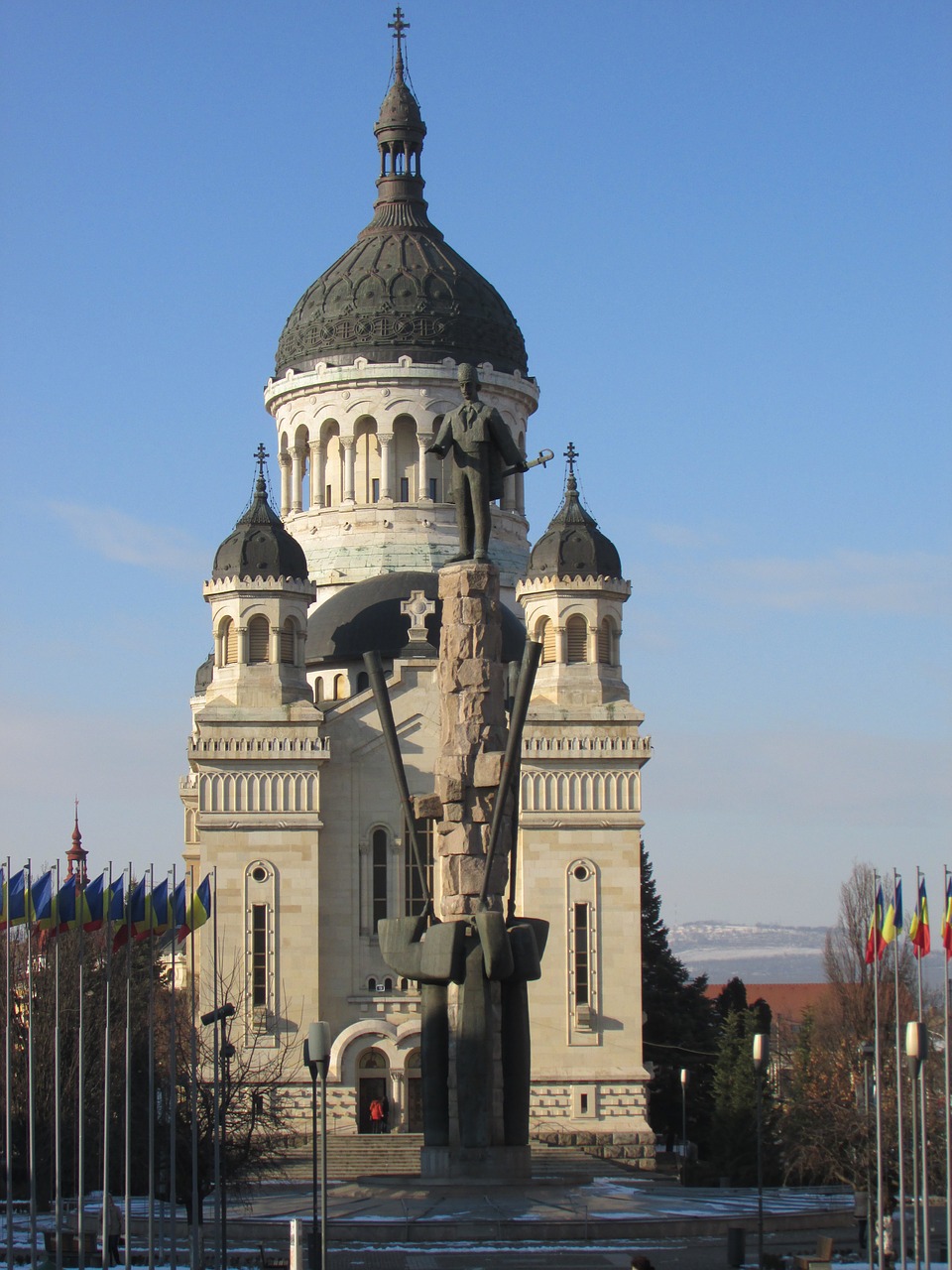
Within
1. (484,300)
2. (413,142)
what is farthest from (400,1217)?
(413,142)

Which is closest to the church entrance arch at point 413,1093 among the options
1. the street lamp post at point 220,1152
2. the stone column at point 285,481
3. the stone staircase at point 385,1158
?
the stone staircase at point 385,1158

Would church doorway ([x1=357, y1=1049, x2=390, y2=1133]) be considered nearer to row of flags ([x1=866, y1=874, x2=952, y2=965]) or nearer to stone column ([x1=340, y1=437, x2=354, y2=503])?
stone column ([x1=340, y1=437, x2=354, y2=503])

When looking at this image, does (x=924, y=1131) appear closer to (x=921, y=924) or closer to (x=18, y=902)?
(x=921, y=924)

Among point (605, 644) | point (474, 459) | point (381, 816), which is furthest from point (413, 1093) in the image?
point (474, 459)

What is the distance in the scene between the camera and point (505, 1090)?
36.6m

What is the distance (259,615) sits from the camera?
2566 inches

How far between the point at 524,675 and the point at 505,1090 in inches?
241

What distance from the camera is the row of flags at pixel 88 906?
42125 millimetres

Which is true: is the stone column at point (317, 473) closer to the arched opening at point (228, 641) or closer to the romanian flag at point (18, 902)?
the arched opening at point (228, 641)

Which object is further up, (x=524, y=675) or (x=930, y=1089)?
(x=524, y=675)

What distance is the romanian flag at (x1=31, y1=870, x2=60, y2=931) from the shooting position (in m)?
42.5

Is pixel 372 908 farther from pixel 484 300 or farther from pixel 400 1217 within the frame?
pixel 400 1217

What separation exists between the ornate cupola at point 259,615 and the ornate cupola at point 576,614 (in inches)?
239

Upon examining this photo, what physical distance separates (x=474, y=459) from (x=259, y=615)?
28009 millimetres
